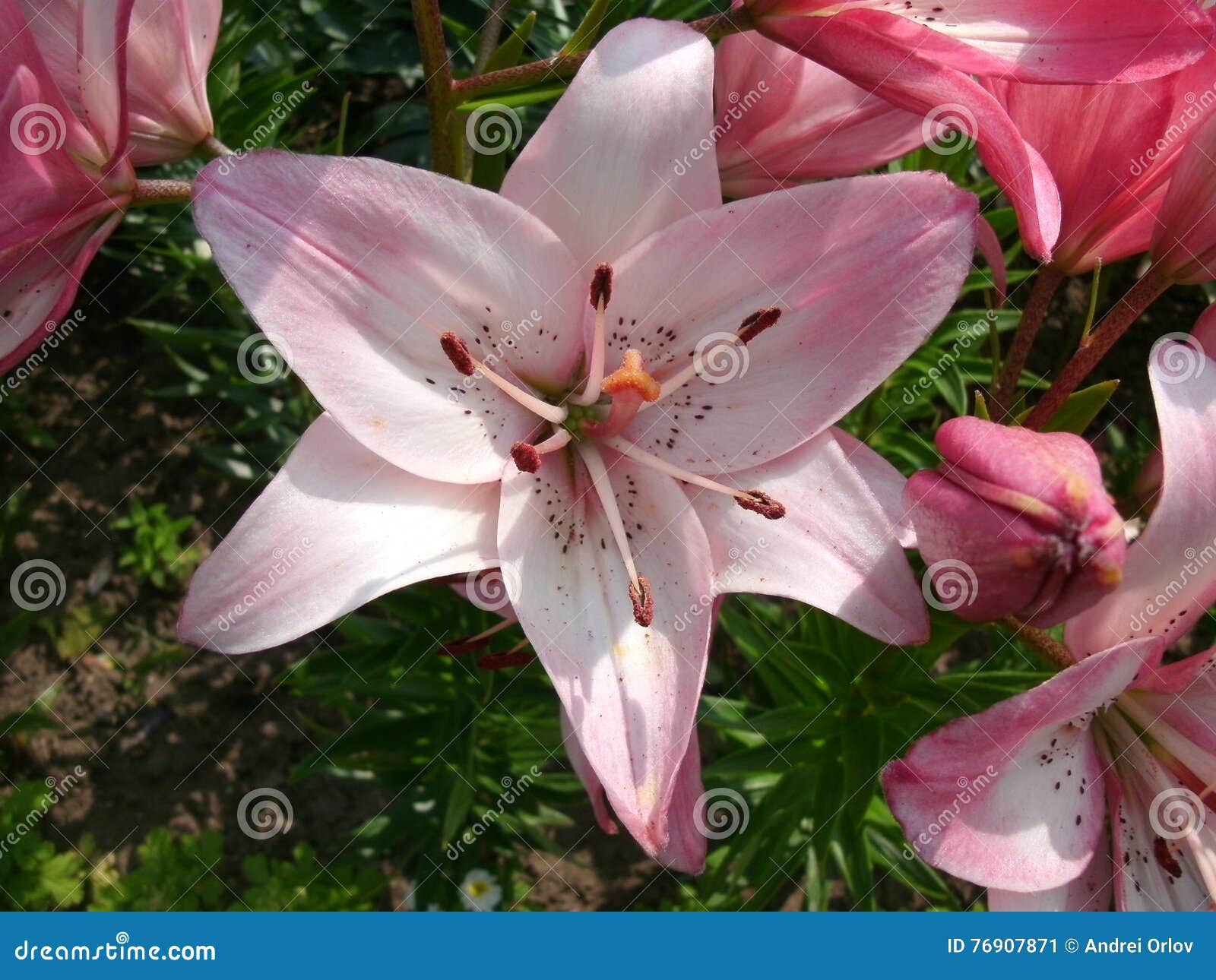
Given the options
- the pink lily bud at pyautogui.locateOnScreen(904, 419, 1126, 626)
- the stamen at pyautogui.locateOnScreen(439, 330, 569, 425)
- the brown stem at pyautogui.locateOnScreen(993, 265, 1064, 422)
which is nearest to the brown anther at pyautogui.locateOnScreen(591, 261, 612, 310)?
the stamen at pyautogui.locateOnScreen(439, 330, 569, 425)

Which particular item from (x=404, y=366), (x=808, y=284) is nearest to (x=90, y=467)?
(x=404, y=366)

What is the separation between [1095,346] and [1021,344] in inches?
2.9

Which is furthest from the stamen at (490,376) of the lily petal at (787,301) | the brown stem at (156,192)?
the brown stem at (156,192)

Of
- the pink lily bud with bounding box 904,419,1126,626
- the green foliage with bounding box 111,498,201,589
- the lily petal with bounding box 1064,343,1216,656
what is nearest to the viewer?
the pink lily bud with bounding box 904,419,1126,626

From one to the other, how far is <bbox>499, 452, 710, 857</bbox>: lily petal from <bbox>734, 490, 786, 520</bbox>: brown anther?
72mm

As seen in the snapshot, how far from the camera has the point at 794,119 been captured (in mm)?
1185

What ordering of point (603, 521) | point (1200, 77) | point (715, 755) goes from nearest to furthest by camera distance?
1. point (1200, 77)
2. point (603, 521)
3. point (715, 755)

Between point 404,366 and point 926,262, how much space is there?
20.8 inches

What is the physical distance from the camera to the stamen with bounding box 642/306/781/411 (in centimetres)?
104

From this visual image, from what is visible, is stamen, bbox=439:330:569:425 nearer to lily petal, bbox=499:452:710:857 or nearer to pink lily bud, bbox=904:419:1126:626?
lily petal, bbox=499:452:710:857

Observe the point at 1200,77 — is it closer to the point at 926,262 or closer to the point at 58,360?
the point at 926,262

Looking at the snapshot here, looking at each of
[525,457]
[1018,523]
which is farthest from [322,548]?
[1018,523]

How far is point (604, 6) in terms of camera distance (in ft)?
3.55

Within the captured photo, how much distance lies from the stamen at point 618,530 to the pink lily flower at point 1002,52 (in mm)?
468
